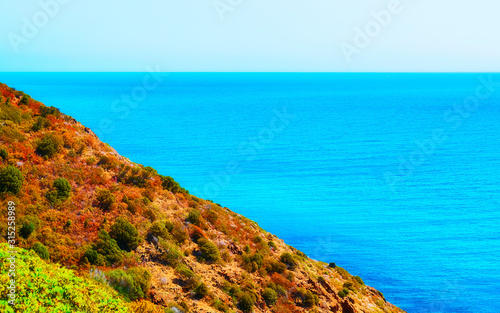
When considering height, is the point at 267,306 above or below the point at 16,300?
above

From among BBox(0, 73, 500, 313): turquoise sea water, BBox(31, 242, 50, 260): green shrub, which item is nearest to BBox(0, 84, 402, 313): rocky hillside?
BBox(31, 242, 50, 260): green shrub

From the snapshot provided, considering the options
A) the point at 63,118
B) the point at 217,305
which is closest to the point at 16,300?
the point at 217,305

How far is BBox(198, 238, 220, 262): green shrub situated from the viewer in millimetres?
28441

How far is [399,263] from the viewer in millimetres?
61969

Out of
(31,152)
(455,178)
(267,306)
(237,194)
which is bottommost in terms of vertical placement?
(267,306)

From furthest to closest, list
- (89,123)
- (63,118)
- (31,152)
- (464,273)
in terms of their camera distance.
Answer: (89,123) < (464,273) < (63,118) < (31,152)

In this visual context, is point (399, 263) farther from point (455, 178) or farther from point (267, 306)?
point (455, 178)

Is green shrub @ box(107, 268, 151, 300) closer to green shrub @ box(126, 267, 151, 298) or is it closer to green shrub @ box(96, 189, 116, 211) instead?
green shrub @ box(126, 267, 151, 298)

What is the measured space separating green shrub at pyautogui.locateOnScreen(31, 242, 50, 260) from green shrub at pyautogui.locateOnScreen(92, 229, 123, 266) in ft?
8.71

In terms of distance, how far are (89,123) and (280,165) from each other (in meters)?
85.5

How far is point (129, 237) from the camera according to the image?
2594cm

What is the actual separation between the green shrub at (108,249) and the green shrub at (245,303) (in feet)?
24.2

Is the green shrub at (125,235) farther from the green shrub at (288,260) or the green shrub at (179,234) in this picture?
the green shrub at (288,260)

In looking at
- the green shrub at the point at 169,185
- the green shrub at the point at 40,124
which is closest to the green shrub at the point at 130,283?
the green shrub at the point at 169,185
